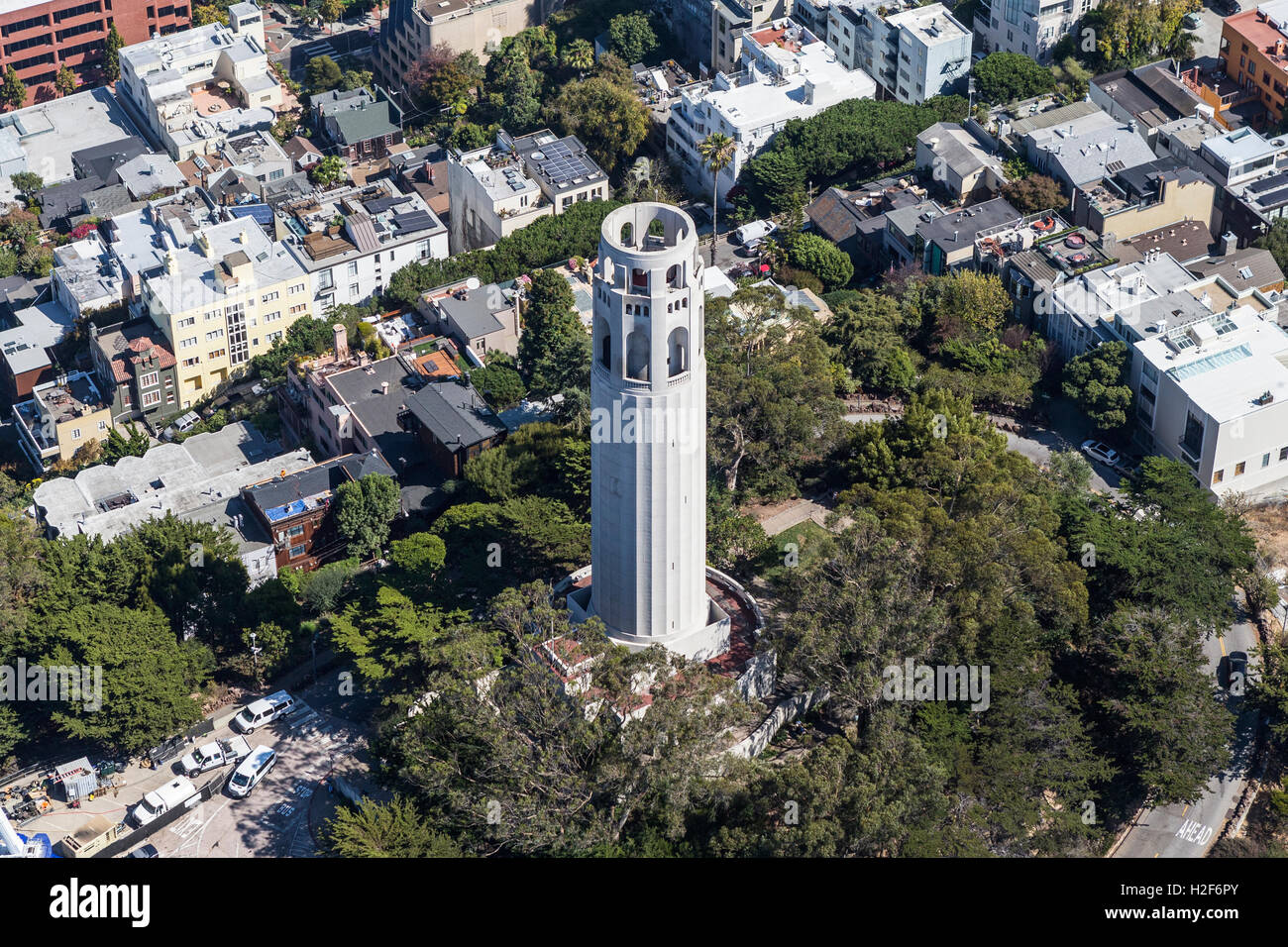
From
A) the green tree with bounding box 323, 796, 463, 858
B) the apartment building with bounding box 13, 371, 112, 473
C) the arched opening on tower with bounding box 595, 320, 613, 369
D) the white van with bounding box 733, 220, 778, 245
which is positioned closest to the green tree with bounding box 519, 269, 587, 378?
the white van with bounding box 733, 220, 778, 245

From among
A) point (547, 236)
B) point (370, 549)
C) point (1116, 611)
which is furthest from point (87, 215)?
point (1116, 611)

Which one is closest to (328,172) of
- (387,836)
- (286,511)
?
(286,511)

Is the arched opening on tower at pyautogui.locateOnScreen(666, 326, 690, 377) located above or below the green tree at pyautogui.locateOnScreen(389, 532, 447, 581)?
above

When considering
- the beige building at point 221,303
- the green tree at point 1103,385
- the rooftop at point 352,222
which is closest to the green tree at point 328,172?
the rooftop at point 352,222

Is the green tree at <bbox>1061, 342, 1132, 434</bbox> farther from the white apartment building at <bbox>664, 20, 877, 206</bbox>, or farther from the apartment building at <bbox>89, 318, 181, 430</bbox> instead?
the apartment building at <bbox>89, 318, 181, 430</bbox>

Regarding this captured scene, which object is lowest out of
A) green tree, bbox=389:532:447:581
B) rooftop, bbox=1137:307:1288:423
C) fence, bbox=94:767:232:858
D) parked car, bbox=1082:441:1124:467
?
fence, bbox=94:767:232:858

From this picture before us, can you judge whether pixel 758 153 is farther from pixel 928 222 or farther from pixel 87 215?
pixel 87 215
